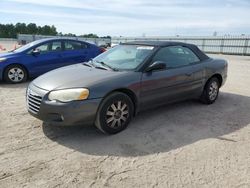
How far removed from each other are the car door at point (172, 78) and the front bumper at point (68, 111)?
1024mm

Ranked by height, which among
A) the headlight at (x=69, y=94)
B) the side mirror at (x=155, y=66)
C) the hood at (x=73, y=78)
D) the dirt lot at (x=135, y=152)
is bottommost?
the dirt lot at (x=135, y=152)

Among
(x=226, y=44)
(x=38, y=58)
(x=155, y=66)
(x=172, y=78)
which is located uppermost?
(x=226, y=44)

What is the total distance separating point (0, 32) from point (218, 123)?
8407 centimetres

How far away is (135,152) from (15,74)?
564cm

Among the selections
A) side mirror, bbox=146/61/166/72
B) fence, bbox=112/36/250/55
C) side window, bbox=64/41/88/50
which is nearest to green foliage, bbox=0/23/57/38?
fence, bbox=112/36/250/55

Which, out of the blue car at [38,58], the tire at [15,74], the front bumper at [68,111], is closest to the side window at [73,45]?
the blue car at [38,58]

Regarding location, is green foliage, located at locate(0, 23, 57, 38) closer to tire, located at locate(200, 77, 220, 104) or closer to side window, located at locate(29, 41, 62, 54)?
side window, located at locate(29, 41, 62, 54)

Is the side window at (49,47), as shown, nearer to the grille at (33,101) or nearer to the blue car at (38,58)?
the blue car at (38,58)

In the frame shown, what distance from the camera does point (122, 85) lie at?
4.33 m

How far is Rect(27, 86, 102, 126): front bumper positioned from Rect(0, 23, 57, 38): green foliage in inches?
3120

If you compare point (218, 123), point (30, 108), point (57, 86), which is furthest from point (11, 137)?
point (218, 123)

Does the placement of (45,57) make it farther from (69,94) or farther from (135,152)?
(135,152)

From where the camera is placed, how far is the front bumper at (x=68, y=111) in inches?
153

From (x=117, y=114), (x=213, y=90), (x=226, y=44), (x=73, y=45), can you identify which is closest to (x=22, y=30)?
(x=226, y=44)
